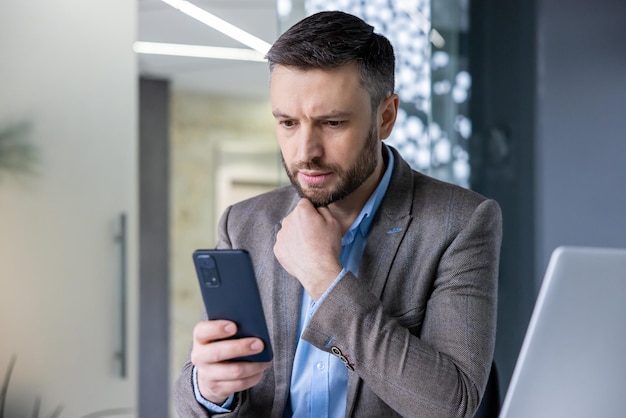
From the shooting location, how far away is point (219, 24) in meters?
5.52

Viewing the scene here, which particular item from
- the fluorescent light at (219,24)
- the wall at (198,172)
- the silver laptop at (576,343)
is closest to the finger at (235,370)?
the silver laptop at (576,343)

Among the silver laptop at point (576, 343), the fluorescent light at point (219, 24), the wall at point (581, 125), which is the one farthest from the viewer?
the fluorescent light at point (219, 24)

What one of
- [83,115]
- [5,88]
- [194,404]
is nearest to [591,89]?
[83,115]

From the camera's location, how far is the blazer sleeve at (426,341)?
4.40 feet

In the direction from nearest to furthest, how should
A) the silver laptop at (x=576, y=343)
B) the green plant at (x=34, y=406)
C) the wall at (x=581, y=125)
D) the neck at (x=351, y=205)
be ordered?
the silver laptop at (x=576, y=343) < the neck at (x=351, y=205) < the green plant at (x=34, y=406) < the wall at (x=581, y=125)

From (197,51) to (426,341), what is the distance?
4949mm

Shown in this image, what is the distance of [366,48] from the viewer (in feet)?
4.98

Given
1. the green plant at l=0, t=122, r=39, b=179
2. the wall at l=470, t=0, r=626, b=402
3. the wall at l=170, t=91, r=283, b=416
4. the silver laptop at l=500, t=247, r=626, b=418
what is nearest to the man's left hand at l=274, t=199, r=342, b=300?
the silver laptop at l=500, t=247, r=626, b=418

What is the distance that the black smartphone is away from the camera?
1272 millimetres

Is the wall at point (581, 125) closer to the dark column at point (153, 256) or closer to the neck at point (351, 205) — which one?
the neck at point (351, 205)

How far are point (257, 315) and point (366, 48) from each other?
0.49m

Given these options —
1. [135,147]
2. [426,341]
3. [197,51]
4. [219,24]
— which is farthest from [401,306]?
[197,51]

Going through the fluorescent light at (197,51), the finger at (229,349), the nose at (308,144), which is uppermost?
the fluorescent light at (197,51)

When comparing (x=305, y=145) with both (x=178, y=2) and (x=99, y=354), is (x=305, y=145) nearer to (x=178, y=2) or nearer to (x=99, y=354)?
(x=99, y=354)
